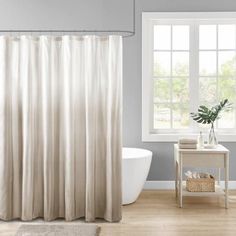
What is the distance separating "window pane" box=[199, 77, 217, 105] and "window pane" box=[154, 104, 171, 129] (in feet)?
1.47

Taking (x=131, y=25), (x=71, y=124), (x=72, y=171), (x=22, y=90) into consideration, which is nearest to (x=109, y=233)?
(x=72, y=171)

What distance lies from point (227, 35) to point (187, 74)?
0.68 meters

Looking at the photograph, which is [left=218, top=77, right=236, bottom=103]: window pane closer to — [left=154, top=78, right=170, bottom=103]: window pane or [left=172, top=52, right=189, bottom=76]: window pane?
[left=172, top=52, right=189, bottom=76]: window pane

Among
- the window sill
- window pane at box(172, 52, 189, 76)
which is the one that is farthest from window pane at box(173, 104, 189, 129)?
window pane at box(172, 52, 189, 76)

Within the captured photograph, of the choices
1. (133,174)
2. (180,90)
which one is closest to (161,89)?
(180,90)

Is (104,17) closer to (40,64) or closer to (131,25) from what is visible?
(131,25)

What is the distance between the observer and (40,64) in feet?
14.8

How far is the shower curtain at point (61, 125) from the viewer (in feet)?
14.7

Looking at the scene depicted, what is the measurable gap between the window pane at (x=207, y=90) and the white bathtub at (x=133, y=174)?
3.87 feet

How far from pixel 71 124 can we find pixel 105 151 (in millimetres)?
401

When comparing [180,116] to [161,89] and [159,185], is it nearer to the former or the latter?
[161,89]

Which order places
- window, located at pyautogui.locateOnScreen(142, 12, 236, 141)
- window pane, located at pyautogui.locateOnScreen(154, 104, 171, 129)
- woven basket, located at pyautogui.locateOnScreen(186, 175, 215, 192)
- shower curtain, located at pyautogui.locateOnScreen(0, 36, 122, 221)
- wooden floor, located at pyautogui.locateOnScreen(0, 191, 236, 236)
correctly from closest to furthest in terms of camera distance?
wooden floor, located at pyautogui.locateOnScreen(0, 191, 236, 236)
shower curtain, located at pyautogui.locateOnScreen(0, 36, 122, 221)
woven basket, located at pyautogui.locateOnScreen(186, 175, 215, 192)
window, located at pyautogui.locateOnScreen(142, 12, 236, 141)
window pane, located at pyautogui.locateOnScreen(154, 104, 171, 129)

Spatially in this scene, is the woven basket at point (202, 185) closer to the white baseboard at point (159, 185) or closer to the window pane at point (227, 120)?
the white baseboard at point (159, 185)

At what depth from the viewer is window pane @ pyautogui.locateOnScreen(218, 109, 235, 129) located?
6.05m
